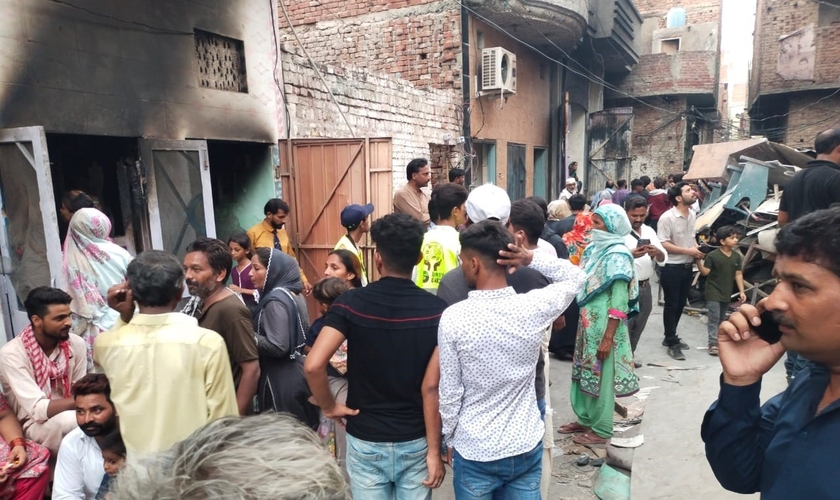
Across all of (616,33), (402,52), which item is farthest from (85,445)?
(616,33)

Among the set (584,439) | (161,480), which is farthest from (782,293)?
(584,439)

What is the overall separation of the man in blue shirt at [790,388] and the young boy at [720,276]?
14.8 ft

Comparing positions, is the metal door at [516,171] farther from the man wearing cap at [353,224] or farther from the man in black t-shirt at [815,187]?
the man in black t-shirt at [815,187]

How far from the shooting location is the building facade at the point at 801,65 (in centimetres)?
1591

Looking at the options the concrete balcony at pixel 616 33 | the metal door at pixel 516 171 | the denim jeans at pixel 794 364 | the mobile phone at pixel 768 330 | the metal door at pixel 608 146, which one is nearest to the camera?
the mobile phone at pixel 768 330

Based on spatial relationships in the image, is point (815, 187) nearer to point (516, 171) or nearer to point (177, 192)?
point (177, 192)

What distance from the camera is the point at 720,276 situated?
529 cm

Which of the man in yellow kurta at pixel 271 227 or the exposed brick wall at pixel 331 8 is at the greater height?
the exposed brick wall at pixel 331 8

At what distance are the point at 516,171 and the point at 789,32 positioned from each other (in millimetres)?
12639

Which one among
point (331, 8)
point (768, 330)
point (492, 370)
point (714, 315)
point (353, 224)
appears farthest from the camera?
point (331, 8)

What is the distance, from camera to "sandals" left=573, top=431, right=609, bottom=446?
371 centimetres

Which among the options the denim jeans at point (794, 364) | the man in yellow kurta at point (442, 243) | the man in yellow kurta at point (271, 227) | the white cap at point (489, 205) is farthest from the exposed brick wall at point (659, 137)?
the white cap at point (489, 205)

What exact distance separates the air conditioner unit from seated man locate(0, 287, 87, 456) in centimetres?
888

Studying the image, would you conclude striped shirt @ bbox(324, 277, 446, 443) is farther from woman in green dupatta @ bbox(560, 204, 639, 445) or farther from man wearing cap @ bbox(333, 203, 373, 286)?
man wearing cap @ bbox(333, 203, 373, 286)
